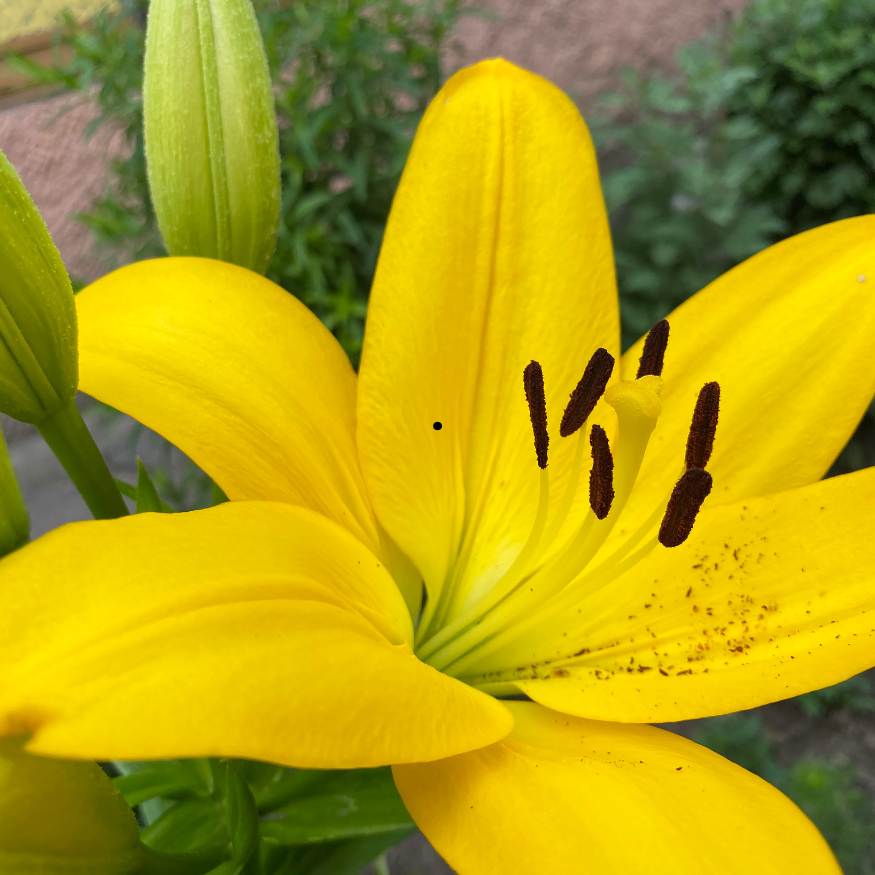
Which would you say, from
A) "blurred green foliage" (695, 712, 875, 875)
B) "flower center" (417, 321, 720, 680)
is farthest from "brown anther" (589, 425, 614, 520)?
"blurred green foliage" (695, 712, 875, 875)

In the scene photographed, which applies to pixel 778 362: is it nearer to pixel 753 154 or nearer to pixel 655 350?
pixel 655 350

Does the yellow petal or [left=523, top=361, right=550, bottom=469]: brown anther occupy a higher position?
[left=523, top=361, right=550, bottom=469]: brown anther

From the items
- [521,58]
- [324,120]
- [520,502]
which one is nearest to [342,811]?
[520,502]

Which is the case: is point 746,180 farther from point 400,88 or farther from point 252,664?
point 252,664

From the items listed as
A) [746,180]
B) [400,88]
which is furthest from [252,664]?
[746,180]

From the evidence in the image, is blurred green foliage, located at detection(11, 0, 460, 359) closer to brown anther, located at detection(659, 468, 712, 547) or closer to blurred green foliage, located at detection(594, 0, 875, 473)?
blurred green foliage, located at detection(594, 0, 875, 473)

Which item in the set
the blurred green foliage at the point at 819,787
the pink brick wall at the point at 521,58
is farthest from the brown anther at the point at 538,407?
the pink brick wall at the point at 521,58
